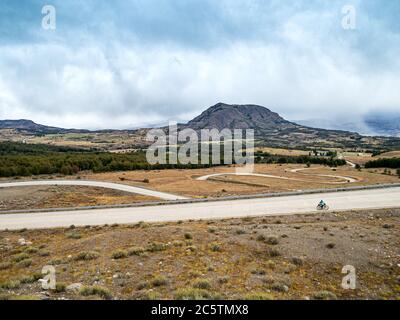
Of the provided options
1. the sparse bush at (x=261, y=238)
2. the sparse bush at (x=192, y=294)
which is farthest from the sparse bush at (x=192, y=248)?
the sparse bush at (x=192, y=294)

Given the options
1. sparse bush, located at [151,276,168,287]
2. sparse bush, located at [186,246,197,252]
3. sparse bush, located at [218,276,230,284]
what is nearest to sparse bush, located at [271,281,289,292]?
sparse bush, located at [218,276,230,284]

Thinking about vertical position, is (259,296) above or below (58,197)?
above

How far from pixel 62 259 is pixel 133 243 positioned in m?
3.19

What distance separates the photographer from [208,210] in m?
22.6

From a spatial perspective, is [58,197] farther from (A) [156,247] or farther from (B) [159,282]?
(B) [159,282]

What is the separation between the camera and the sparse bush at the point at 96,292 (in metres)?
7.92

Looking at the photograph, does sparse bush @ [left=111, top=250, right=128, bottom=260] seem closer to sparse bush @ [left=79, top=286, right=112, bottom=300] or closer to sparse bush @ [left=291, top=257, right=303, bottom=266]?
sparse bush @ [left=79, top=286, right=112, bottom=300]

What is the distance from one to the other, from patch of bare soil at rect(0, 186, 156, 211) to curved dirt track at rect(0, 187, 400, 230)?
5732mm

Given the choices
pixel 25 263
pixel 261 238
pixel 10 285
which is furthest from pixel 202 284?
pixel 25 263

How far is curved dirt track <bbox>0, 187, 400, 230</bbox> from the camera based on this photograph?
803 inches

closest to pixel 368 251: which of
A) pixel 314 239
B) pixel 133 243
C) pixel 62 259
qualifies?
pixel 314 239

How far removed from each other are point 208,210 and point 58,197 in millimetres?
20298

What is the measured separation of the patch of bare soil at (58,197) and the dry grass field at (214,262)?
514 inches

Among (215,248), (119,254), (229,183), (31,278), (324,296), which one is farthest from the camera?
(229,183)
